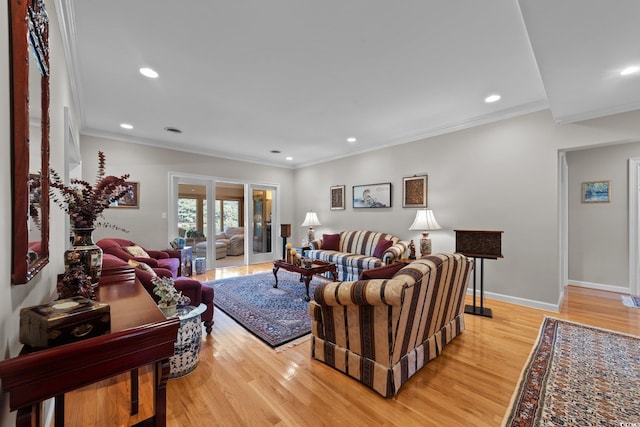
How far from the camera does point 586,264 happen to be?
4.46m

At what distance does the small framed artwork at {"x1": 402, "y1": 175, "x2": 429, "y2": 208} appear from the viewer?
4.61 m

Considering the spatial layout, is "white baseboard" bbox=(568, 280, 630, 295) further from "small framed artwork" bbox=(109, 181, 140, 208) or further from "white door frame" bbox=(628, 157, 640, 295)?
"small framed artwork" bbox=(109, 181, 140, 208)

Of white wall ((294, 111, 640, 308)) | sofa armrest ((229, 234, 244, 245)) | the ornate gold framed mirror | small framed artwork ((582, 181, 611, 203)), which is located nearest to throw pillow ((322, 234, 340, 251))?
white wall ((294, 111, 640, 308))

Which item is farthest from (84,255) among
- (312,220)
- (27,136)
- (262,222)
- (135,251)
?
(262,222)

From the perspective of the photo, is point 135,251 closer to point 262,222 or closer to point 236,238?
point 236,238

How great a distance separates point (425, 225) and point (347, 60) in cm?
271

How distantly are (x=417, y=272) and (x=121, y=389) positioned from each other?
7.72ft

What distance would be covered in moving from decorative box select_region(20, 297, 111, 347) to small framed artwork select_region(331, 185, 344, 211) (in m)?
5.38

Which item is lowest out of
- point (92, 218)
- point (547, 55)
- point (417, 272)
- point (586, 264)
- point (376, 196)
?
point (586, 264)

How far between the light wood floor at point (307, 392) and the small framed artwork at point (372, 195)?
9.70ft

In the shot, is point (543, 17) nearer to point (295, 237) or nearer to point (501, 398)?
point (501, 398)

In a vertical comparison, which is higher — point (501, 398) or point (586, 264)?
point (586, 264)

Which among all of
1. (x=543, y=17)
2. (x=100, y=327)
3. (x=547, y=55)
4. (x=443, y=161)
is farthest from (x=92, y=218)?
(x=443, y=161)

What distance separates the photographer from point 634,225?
391 centimetres
